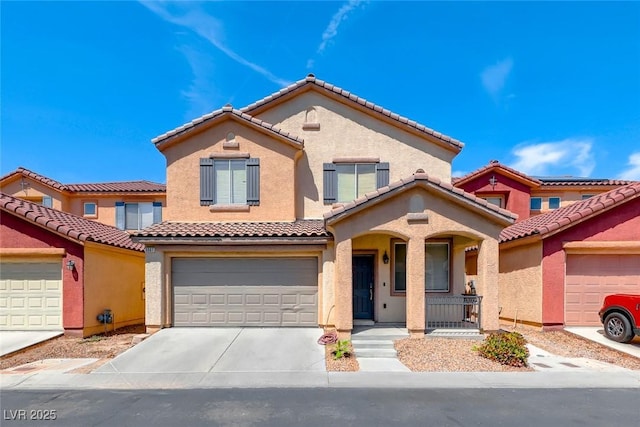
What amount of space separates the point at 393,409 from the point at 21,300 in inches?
479

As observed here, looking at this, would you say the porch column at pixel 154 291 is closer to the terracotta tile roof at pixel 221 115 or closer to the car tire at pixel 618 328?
the terracotta tile roof at pixel 221 115

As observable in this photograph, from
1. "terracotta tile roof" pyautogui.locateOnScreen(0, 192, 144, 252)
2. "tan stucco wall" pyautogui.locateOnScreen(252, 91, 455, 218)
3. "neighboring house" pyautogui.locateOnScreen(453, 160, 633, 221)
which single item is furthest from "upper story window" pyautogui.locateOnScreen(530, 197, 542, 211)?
"terracotta tile roof" pyautogui.locateOnScreen(0, 192, 144, 252)

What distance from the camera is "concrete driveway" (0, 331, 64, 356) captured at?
9719mm

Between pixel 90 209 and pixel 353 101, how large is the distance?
19031 millimetres

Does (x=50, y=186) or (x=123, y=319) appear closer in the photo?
(x=123, y=319)

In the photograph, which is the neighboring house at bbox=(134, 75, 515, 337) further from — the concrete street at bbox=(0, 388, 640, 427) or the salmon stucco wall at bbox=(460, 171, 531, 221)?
the salmon stucco wall at bbox=(460, 171, 531, 221)

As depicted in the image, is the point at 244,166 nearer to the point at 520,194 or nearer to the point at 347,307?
the point at 347,307

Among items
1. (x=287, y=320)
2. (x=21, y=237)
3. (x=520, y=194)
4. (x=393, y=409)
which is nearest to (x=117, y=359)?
(x=287, y=320)

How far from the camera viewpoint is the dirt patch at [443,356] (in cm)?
809

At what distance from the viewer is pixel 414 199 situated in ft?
33.6

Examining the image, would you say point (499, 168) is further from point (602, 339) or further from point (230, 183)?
point (230, 183)

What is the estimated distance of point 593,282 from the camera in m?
11.5

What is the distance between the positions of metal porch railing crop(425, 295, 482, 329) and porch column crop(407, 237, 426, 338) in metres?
0.79

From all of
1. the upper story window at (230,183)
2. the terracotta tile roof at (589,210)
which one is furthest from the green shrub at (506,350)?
the upper story window at (230,183)
